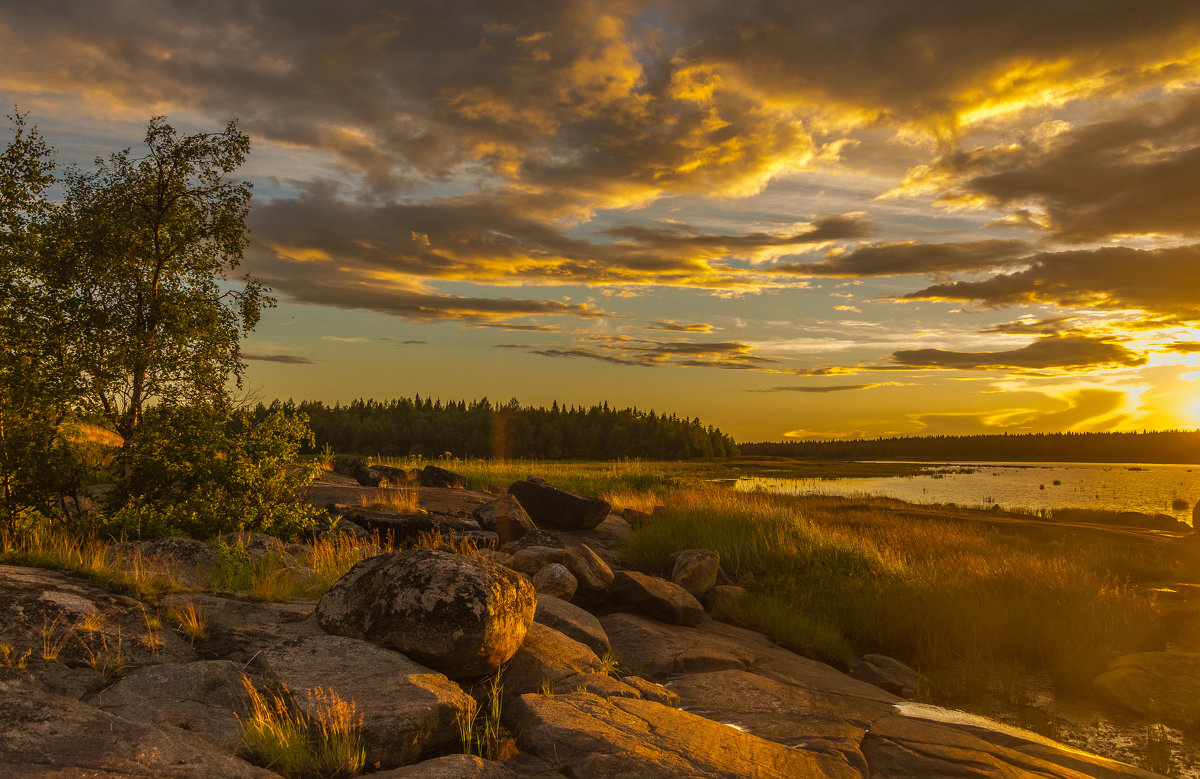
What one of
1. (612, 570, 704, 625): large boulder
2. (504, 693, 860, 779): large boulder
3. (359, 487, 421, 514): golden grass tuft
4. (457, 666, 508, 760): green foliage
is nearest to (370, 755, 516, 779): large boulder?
(457, 666, 508, 760): green foliage

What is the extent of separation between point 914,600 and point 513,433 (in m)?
149

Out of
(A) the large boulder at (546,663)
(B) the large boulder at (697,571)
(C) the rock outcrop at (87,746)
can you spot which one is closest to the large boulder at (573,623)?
(A) the large boulder at (546,663)

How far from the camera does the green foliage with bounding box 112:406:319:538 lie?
12.4 m

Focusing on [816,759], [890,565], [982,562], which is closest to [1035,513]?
[982,562]

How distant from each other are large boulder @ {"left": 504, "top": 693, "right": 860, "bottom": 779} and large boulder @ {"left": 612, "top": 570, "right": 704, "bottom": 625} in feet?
16.2

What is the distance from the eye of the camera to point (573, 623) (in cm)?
852

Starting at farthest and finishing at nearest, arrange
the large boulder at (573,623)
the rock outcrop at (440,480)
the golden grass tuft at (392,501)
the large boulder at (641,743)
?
the rock outcrop at (440,480) → the golden grass tuft at (392,501) → the large boulder at (573,623) → the large boulder at (641,743)

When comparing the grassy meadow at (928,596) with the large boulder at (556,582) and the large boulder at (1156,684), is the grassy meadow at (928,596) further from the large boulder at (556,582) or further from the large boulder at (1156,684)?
the large boulder at (556,582)

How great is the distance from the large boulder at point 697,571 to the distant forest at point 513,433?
12021cm

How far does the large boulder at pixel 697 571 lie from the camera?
524 inches

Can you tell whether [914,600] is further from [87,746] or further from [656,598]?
[87,746]

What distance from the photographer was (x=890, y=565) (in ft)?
53.0

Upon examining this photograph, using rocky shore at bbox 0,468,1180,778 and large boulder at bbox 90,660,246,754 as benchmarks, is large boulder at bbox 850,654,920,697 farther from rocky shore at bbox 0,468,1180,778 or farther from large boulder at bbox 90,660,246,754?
large boulder at bbox 90,660,246,754

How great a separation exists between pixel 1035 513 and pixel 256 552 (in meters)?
43.5
